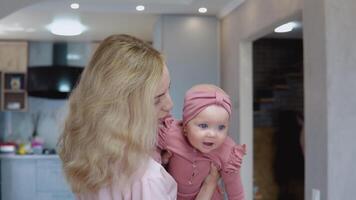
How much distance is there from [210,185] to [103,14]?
3.53 m

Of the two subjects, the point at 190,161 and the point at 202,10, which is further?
the point at 202,10

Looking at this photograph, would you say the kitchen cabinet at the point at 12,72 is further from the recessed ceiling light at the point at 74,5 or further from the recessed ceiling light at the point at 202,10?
the recessed ceiling light at the point at 202,10

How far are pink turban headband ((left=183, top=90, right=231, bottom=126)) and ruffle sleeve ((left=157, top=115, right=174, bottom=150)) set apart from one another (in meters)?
0.07

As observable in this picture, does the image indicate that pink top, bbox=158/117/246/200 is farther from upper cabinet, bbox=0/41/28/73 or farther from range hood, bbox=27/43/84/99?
upper cabinet, bbox=0/41/28/73

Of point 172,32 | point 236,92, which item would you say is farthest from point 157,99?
point 172,32

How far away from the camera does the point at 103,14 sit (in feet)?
14.8

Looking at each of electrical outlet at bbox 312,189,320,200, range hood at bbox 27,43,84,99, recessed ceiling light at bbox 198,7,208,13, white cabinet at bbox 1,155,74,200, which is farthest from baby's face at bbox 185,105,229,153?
range hood at bbox 27,43,84,99

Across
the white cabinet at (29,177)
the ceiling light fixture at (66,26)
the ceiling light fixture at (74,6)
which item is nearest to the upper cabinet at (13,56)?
the ceiling light fixture at (66,26)

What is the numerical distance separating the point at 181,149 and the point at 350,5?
1338 millimetres

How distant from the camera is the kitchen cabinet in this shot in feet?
19.5

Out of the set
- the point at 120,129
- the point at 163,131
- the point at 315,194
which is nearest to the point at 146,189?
the point at 120,129

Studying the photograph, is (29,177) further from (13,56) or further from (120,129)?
(120,129)

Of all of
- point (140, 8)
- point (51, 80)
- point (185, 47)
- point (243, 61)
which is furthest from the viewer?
point (51, 80)

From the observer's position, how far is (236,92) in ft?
13.0
